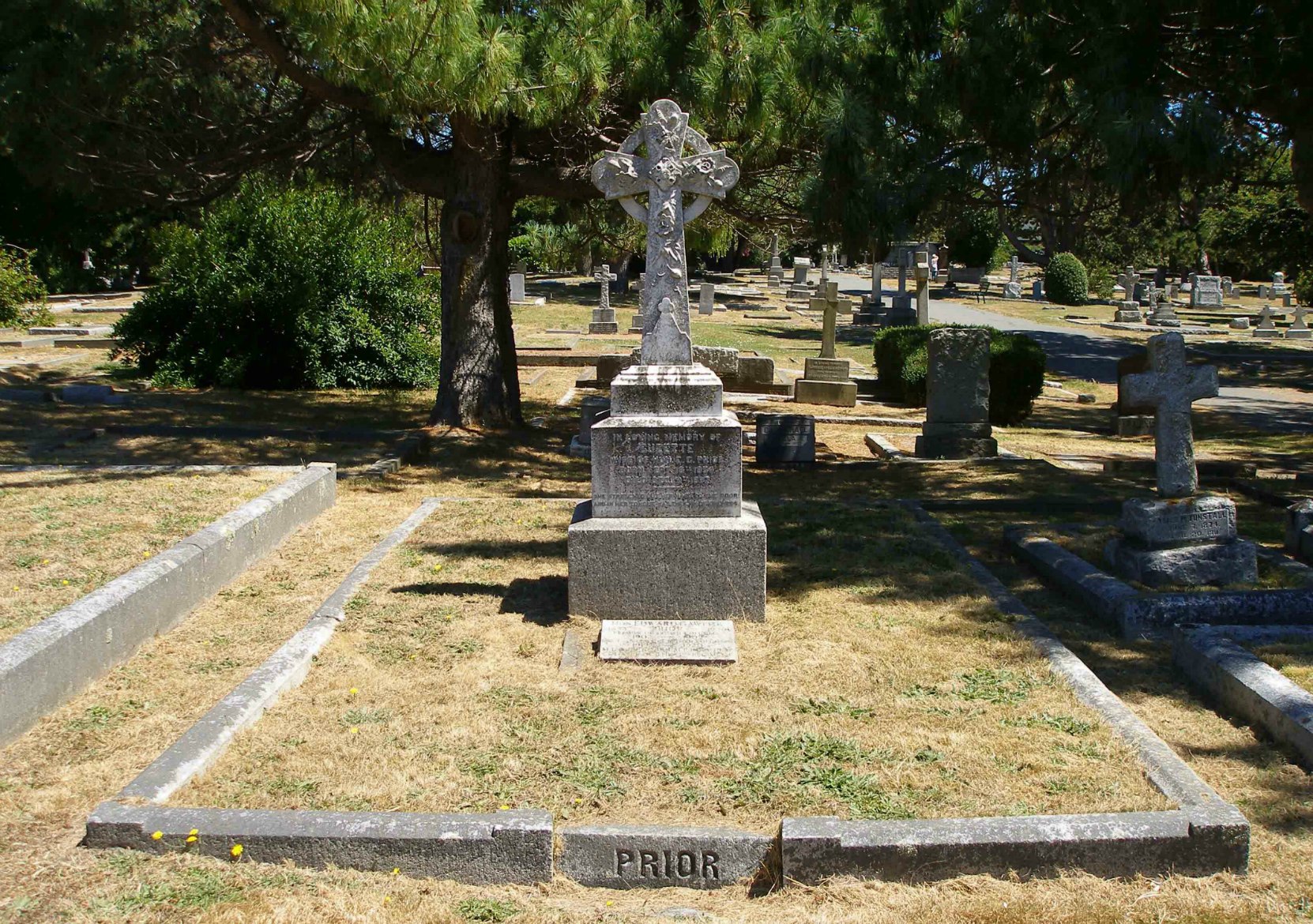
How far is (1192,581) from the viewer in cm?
745

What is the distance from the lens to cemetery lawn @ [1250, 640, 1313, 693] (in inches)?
232

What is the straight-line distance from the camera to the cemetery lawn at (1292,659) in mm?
5895

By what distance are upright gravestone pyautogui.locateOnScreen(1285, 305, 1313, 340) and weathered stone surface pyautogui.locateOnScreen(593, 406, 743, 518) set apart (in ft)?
105

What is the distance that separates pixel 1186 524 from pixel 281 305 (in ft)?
44.9

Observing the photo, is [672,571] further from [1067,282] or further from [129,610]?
[1067,282]

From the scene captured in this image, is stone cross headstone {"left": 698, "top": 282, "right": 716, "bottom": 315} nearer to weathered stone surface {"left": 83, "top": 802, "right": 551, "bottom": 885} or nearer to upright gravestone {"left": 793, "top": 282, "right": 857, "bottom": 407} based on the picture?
upright gravestone {"left": 793, "top": 282, "right": 857, "bottom": 407}

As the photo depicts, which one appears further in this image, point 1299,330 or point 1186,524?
point 1299,330

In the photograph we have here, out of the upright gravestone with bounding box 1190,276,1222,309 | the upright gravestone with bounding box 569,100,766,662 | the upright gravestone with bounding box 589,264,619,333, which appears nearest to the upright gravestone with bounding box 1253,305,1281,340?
the upright gravestone with bounding box 1190,276,1222,309

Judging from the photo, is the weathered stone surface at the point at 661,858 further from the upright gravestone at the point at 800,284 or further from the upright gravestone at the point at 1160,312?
the upright gravestone at the point at 800,284

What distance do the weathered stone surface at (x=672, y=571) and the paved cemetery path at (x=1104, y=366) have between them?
7.69m

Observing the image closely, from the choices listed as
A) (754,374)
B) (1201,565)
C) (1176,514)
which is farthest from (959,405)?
(754,374)

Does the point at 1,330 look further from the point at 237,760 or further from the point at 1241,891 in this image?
the point at 1241,891

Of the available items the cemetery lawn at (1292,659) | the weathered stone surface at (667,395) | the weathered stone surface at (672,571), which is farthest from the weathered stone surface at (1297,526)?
the weathered stone surface at (667,395)

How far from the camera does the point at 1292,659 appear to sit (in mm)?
6152
